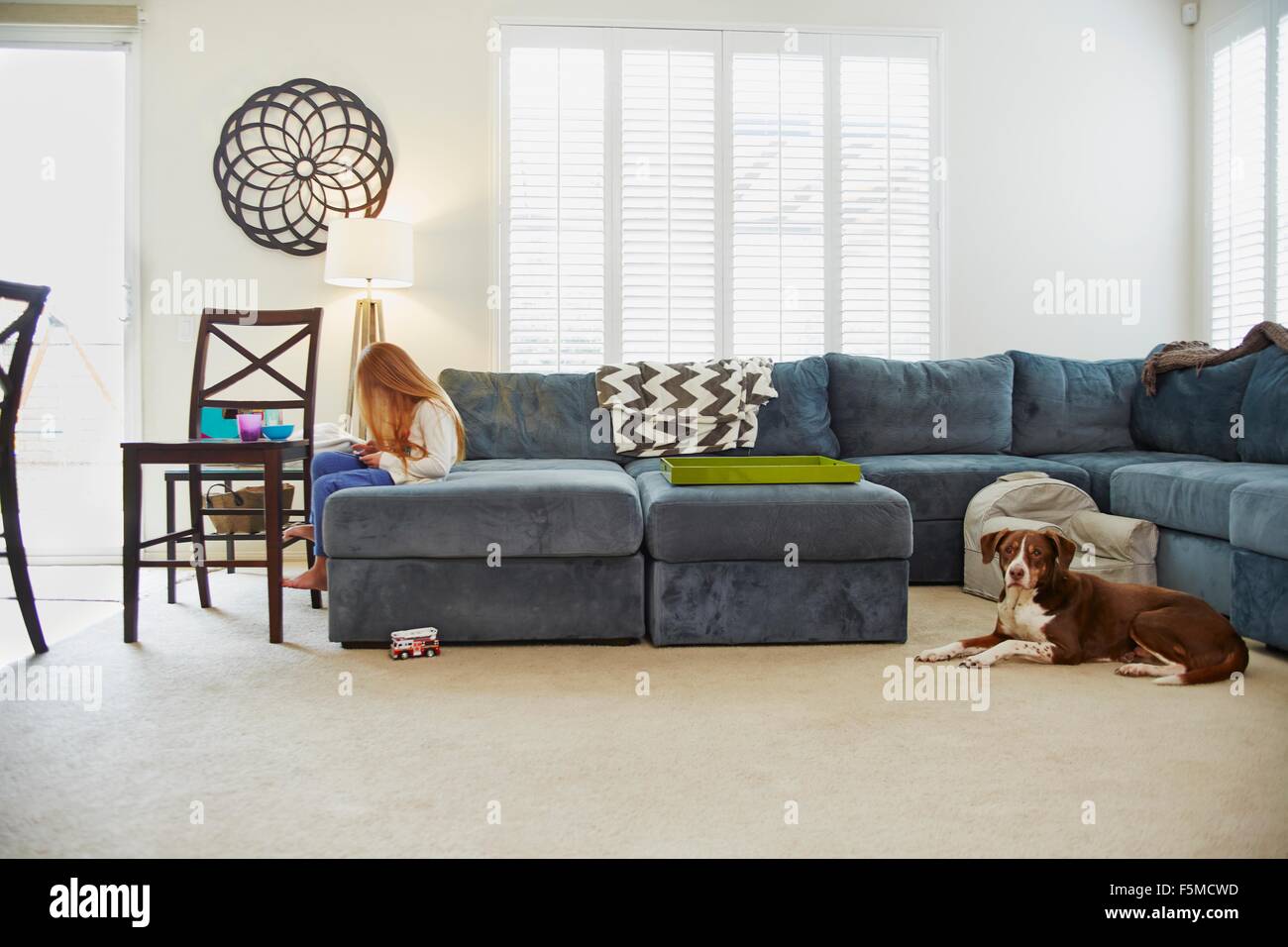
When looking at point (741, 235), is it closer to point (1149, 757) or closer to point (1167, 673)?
point (1167, 673)

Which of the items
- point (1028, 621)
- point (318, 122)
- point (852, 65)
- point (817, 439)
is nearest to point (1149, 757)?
point (1028, 621)

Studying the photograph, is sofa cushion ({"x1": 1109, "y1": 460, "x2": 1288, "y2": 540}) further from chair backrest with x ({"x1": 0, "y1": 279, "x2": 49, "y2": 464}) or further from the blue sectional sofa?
A: chair backrest with x ({"x1": 0, "y1": 279, "x2": 49, "y2": 464})

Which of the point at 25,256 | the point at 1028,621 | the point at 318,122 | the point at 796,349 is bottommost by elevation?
the point at 1028,621

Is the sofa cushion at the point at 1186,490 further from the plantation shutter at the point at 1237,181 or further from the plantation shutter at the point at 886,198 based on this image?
the plantation shutter at the point at 886,198

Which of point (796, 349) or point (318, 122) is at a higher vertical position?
point (318, 122)

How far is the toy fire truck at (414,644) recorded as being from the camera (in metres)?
2.45

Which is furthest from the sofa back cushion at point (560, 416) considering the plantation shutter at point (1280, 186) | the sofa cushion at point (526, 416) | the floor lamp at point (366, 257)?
the plantation shutter at point (1280, 186)

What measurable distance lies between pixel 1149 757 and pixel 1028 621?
2.18 ft

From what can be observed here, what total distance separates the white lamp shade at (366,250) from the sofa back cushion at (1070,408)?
2834 mm

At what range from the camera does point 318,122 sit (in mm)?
4320

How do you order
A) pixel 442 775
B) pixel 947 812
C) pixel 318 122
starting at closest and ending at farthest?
pixel 947 812 → pixel 442 775 → pixel 318 122

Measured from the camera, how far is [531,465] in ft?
11.3

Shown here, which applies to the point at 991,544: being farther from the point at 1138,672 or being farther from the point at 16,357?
the point at 16,357

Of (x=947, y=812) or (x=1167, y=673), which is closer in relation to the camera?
(x=947, y=812)
